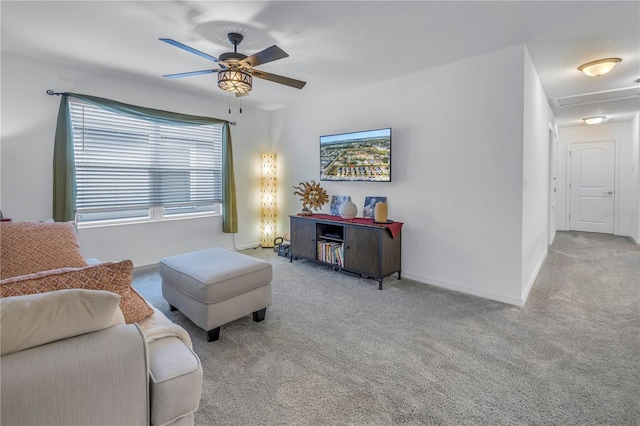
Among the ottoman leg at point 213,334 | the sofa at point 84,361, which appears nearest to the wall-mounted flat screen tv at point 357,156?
the ottoman leg at point 213,334

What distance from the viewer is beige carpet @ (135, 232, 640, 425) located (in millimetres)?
1600

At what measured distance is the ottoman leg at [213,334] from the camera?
227 cm

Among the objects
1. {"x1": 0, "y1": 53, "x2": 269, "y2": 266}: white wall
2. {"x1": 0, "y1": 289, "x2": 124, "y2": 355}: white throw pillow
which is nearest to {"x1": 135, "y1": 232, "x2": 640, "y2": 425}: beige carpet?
{"x1": 0, "y1": 289, "x2": 124, "y2": 355}: white throw pillow

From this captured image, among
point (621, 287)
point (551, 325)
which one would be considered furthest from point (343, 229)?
point (621, 287)

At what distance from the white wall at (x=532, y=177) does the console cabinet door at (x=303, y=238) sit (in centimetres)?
233

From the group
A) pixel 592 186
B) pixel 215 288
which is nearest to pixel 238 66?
pixel 215 288

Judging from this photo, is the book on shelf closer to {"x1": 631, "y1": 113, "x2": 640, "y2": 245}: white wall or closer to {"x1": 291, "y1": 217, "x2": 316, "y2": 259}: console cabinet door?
{"x1": 291, "y1": 217, "x2": 316, "y2": 259}: console cabinet door

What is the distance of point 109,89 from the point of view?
12.3ft

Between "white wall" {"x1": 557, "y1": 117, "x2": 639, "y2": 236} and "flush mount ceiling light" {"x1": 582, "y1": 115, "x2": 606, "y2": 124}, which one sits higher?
"flush mount ceiling light" {"x1": 582, "y1": 115, "x2": 606, "y2": 124}

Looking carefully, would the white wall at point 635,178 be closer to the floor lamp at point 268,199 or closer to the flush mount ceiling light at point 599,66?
the flush mount ceiling light at point 599,66

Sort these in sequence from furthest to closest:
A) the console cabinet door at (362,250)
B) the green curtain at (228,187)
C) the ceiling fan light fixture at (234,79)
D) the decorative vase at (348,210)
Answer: the green curtain at (228,187) < the decorative vase at (348,210) < the console cabinet door at (362,250) < the ceiling fan light fixture at (234,79)

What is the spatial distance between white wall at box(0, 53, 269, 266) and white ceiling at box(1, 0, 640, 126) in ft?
0.75

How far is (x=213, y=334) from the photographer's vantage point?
2289mm

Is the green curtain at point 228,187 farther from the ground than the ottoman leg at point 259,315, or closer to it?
farther from the ground
